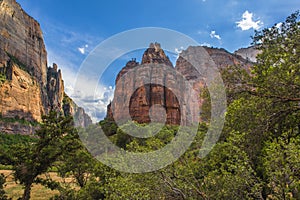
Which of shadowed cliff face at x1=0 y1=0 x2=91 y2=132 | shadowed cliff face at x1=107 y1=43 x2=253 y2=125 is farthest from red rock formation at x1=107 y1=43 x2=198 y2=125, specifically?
shadowed cliff face at x1=0 y1=0 x2=91 y2=132

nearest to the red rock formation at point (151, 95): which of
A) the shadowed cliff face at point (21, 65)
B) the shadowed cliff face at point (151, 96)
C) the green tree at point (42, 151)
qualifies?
the shadowed cliff face at point (151, 96)

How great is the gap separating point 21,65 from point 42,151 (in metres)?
91.5

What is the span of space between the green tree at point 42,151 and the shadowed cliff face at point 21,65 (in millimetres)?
52829

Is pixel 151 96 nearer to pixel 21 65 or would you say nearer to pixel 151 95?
pixel 151 95

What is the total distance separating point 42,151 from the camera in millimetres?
11242

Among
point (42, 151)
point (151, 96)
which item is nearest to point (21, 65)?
point (151, 96)

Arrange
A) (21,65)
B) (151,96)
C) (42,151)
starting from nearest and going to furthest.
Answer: (42,151)
(151,96)
(21,65)

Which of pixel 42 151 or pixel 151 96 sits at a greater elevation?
pixel 151 96

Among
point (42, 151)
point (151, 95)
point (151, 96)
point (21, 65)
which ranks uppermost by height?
point (21, 65)

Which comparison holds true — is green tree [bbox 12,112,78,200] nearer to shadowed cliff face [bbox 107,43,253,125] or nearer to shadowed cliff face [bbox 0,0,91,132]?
shadowed cliff face [bbox 107,43,253,125]

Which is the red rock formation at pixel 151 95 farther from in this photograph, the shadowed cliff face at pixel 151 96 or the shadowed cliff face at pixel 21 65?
the shadowed cliff face at pixel 21 65

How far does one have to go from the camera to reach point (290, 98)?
740 centimetres

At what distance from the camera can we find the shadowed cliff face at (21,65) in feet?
245

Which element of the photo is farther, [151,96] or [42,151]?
[151,96]
